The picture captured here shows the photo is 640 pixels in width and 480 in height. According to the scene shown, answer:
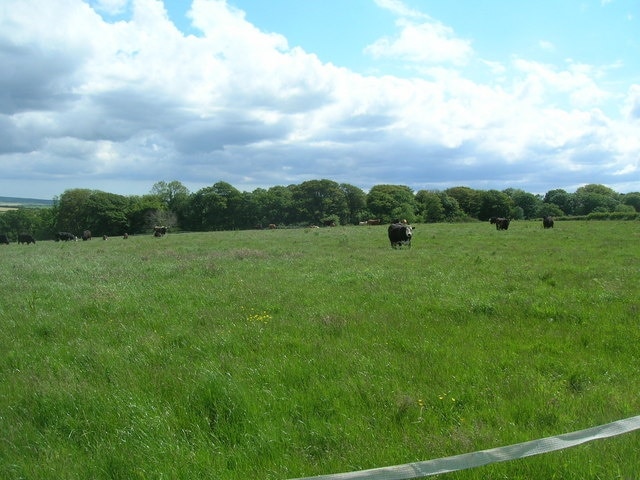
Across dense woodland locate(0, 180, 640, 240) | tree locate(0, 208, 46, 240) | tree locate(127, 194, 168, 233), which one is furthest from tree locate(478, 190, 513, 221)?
tree locate(0, 208, 46, 240)

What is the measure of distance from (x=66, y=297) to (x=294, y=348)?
8187 millimetres

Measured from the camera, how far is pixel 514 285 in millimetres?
12539

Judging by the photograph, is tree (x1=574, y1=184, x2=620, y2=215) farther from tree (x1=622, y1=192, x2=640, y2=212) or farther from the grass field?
the grass field

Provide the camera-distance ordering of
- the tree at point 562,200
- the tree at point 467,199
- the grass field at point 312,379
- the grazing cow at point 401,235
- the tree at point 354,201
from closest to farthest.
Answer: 1. the grass field at point 312,379
2. the grazing cow at point 401,235
3. the tree at point 354,201
4. the tree at point 467,199
5. the tree at point 562,200

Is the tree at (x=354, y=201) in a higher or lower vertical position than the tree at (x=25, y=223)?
higher

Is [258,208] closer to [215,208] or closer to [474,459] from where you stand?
[215,208]

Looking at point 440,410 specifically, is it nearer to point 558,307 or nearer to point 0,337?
point 558,307

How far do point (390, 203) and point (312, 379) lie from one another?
11705 centimetres

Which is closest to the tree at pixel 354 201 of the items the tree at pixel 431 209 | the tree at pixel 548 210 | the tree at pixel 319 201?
the tree at pixel 319 201

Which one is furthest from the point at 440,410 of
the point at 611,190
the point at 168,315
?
the point at 611,190

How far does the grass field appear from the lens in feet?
14.5

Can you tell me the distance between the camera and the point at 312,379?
20.1ft

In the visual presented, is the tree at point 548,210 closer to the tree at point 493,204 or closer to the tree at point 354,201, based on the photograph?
the tree at point 493,204

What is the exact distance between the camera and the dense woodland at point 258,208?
108 meters
